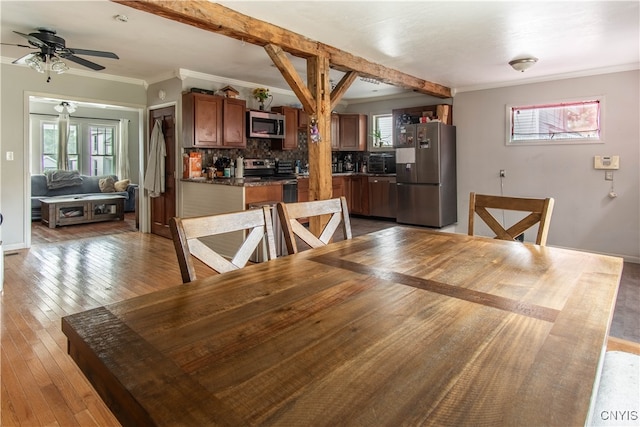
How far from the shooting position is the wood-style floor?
1866 mm

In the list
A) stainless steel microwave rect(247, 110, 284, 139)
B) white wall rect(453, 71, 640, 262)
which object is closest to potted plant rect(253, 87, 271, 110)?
stainless steel microwave rect(247, 110, 284, 139)

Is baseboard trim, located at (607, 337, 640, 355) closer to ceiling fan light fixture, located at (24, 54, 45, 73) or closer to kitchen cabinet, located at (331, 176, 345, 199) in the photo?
ceiling fan light fixture, located at (24, 54, 45, 73)

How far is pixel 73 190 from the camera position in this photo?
805 cm

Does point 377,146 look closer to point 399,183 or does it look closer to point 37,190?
point 399,183

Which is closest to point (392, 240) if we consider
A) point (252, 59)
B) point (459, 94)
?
point (252, 59)

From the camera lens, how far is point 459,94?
6.25m

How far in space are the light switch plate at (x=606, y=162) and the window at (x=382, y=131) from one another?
331cm

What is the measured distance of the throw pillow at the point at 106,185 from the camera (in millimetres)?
8336

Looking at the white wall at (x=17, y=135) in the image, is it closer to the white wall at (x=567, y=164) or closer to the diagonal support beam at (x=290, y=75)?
the diagonal support beam at (x=290, y=75)

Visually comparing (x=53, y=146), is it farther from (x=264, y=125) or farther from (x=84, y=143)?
(x=264, y=125)

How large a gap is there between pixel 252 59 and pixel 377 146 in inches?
141

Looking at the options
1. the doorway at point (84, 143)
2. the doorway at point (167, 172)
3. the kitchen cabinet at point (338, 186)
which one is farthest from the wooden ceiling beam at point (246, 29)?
the doorway at point (84, 143)

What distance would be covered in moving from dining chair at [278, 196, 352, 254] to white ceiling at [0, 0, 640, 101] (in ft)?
5.62

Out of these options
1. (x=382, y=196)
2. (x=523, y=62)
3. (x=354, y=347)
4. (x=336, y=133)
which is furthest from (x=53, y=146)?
(x=354, y=347)
